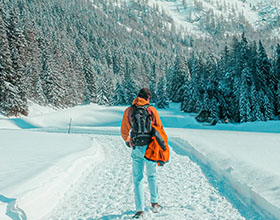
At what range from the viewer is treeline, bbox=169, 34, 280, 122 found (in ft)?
109

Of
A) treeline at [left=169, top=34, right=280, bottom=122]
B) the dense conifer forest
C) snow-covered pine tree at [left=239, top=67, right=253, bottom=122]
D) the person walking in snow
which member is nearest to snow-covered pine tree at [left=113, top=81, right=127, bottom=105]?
the dense conifer forest

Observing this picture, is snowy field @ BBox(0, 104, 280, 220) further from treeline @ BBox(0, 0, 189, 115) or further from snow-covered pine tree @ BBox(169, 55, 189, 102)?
snow-covered pine tree @ BBox(169, 55, 189, 102)

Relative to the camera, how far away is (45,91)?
44.6 m

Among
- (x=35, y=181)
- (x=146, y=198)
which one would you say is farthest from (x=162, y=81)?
(x=35, y=181)

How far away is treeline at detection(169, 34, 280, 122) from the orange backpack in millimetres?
31972

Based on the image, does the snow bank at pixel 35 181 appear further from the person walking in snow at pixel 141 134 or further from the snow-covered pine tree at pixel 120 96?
the snow-covered pine tree at pixel 120 96

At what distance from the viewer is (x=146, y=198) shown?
16.8ft

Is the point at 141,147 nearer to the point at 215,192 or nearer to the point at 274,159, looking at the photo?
the point at 215,192

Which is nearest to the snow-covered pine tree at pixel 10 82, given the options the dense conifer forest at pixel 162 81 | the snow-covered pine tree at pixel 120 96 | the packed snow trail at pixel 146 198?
the dense conifer forest at pixel 162 81

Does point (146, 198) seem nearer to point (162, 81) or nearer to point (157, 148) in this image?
point (157, 148)

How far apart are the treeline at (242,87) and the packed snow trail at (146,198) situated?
28.6m

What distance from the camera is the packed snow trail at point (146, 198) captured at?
431 cm

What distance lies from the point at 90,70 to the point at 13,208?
67.9 metres

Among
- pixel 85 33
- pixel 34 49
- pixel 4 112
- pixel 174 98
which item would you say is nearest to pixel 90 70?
pixel 34 49
